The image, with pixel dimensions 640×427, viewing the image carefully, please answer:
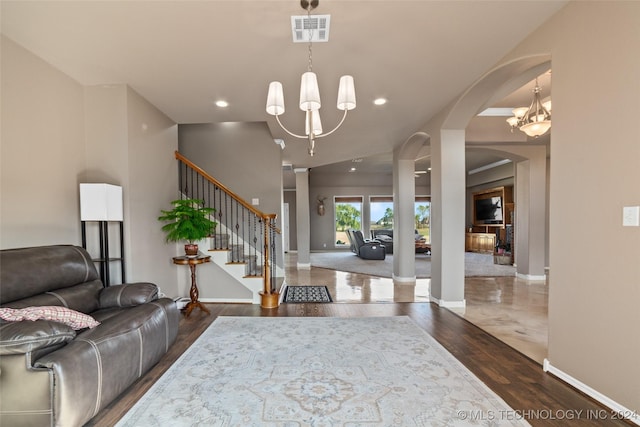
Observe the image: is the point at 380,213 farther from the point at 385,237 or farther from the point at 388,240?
the point at 388,240

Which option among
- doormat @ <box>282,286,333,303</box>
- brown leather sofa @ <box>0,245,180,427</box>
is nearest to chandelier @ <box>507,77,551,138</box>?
doormat @ <box>282,286,333,303</box>

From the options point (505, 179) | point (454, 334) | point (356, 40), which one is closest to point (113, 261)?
point (356, 40)

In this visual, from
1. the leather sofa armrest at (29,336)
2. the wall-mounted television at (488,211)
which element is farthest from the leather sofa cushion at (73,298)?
the wall-mounted television at (488,211)

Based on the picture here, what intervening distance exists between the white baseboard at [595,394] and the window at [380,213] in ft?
32.1

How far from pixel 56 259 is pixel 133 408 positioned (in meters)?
1.44

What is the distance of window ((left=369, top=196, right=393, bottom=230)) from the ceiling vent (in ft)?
32.6

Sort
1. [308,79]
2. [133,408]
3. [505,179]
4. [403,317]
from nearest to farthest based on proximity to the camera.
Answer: [133,408] < [308,79] < [403,317] < [505,179]

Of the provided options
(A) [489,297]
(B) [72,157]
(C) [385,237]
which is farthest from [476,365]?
(C) [385,237]

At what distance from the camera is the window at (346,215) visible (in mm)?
12000

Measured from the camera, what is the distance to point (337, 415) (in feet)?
5.78

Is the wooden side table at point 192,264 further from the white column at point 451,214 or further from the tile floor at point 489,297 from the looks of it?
the white column at point 451,214

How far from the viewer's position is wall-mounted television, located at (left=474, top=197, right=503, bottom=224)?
388 inches

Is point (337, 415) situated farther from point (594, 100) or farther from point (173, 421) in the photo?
point (594, 100)

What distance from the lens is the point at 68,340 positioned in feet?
5.65
